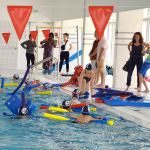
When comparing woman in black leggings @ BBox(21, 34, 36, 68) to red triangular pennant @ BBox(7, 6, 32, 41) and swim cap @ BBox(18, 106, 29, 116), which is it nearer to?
red triangular pennant @ BBox(7, 6, 32, 41)

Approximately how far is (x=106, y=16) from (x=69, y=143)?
3.61m

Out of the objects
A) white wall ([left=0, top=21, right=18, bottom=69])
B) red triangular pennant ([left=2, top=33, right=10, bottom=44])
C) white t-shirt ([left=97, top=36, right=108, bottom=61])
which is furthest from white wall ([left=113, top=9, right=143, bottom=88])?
white wall ([left=0, top=21, right=18, bottom=69])

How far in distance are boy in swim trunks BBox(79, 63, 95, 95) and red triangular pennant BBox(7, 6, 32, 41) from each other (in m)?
1.75

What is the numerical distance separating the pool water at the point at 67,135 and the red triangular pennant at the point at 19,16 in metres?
2.36

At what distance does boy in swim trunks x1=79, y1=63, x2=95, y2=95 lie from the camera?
20.3 ft

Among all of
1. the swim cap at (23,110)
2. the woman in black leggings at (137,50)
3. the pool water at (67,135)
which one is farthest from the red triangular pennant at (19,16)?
the woman in black leggings at (137,50)

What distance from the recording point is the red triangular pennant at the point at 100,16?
606cm

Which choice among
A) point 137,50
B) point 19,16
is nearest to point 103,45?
point 137,50

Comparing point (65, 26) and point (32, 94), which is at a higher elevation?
point (65, 26)

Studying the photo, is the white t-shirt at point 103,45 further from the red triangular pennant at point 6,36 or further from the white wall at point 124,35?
the red triangular pennant at point 6,36

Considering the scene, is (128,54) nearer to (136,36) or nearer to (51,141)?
(136,36)

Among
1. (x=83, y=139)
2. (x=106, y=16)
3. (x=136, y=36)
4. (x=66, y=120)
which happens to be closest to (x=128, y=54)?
(x=136, y=36)

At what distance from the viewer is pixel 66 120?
14.7 feet

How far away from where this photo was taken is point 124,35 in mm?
8117
